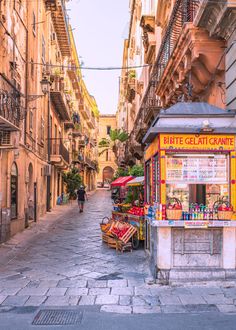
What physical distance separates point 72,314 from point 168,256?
223 centimetres

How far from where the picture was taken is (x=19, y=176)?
52.9 feet

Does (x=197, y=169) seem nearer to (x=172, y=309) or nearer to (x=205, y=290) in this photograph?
(x=205, y=290)

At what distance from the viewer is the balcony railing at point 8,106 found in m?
11.7

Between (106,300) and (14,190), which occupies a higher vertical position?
(14,190)

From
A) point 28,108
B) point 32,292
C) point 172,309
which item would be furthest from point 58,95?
point 172,309

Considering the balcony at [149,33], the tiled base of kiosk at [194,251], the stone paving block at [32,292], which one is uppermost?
the balcony at [149,33]

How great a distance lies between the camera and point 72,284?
7574 mm

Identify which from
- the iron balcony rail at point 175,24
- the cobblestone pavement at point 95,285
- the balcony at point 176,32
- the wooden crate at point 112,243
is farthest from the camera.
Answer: the wooden crate at point 112,243

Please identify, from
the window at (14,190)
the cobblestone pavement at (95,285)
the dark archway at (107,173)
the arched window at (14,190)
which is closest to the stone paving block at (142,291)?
the cobblestone pavement at (95,285)

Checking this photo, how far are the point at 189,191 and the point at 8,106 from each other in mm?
6589

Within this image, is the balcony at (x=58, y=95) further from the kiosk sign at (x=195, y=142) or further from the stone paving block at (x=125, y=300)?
the stone paving block at (x=125, y=300)

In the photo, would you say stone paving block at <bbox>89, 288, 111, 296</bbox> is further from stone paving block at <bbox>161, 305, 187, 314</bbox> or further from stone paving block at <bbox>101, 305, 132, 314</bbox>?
stone paving block at <bbox>161, 305, 187, 314</bbox>

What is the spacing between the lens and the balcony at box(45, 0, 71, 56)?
25522mm

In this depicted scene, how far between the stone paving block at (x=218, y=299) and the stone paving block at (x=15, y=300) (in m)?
2.69
